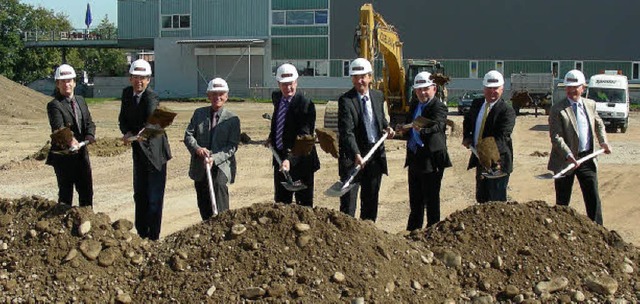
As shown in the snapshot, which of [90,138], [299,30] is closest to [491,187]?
[90,138]

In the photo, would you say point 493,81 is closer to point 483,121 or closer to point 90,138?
point 483,121

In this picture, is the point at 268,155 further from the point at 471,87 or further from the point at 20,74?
the point at 20,74

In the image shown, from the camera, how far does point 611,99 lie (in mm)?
27875

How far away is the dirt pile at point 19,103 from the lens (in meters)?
31.6

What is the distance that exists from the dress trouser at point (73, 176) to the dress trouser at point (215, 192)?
46.4 inches

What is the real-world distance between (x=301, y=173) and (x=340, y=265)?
6.52 ft

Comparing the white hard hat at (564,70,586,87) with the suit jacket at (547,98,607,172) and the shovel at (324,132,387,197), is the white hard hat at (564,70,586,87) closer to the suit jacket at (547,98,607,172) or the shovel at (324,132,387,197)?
the suit jacket at (547,98,607,172)

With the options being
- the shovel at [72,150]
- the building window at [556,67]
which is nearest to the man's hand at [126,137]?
the shovel at [72,150]

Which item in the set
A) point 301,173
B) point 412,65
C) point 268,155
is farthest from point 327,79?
point 301,173

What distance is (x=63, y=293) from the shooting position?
606cm

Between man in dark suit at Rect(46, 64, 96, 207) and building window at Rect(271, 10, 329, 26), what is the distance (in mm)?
45775

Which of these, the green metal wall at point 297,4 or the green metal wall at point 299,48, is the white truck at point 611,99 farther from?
the green metal wall at point 297,4

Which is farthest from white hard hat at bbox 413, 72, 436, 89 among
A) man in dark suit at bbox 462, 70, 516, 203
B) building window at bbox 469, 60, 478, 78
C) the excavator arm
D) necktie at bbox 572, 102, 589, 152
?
building window at bbox 469, 60, 478, 78

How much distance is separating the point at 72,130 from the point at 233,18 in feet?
155
